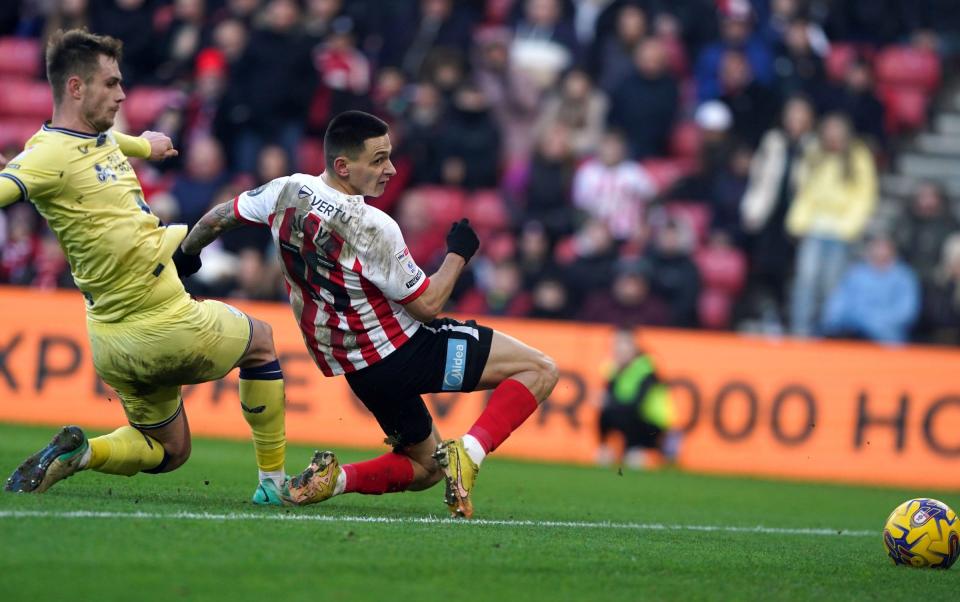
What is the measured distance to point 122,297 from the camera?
7148 mm

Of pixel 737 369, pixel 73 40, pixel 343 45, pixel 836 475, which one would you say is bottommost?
pixel 836 475

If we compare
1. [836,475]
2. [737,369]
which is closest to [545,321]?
[737,369]

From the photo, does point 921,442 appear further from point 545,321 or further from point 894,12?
point 894,12

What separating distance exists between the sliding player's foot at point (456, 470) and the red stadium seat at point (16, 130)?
40.5 ft

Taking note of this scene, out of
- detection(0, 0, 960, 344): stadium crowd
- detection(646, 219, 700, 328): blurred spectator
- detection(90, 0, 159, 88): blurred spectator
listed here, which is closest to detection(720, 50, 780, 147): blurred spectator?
detection(0, 0, 960, 344): stadium crowd

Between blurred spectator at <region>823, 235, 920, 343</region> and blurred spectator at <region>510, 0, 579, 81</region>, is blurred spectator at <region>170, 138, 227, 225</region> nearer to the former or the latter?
blurred spectator at <region>510, 0, 579, 81</region>

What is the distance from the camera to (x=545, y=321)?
619 inches

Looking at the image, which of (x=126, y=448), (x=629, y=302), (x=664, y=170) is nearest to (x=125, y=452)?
(x=126, y=448)

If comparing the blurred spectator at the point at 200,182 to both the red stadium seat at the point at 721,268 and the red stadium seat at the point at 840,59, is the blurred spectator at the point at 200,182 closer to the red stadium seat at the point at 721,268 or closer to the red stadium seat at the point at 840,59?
the red stadium seat at the point at 721,268

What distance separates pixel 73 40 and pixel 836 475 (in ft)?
32.1

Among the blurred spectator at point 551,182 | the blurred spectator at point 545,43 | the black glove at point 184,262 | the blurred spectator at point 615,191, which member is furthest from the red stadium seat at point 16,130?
the black glove at point 184,262

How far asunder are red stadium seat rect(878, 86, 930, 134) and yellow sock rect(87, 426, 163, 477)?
13.1 meters

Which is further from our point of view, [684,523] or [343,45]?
[343,45]

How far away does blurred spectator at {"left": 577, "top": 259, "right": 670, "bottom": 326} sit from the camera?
15.8m
